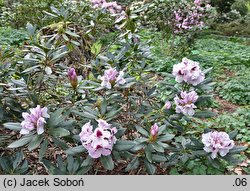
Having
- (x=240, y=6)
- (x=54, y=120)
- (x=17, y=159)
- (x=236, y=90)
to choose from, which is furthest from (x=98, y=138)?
(x=240, y=6)

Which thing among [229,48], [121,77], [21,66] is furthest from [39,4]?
[121,77]

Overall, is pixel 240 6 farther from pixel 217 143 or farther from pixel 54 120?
pixel 54 120

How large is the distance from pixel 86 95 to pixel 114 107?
31 cm

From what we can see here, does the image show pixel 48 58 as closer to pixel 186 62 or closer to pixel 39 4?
pixel 186 62

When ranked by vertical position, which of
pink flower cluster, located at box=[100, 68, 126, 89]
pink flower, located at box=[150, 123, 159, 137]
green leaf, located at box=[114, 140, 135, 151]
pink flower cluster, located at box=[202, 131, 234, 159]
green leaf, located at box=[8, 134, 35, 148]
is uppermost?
pink flower cluster, located at box=[100, 68, 126, 89]

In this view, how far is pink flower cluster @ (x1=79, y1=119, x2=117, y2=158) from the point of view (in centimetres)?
164

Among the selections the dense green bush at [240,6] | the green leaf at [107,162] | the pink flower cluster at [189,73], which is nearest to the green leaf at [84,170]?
the green leaf at [107,162]

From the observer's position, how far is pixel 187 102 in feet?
6.57

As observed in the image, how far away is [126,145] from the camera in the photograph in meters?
1.77

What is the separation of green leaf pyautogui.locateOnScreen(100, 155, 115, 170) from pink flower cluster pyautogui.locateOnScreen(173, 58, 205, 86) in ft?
2.12

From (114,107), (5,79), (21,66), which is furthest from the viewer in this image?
(21,66)

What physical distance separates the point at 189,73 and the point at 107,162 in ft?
2.29

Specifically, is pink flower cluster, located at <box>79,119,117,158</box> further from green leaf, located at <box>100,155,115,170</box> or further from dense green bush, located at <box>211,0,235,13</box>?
dense green bush, located at <box>211,0,235,13</box>

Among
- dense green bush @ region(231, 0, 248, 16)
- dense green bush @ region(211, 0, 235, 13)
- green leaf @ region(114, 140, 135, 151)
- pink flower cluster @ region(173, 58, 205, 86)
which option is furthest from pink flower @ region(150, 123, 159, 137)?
dense green bush @ region(231, 0, 248, 16)
